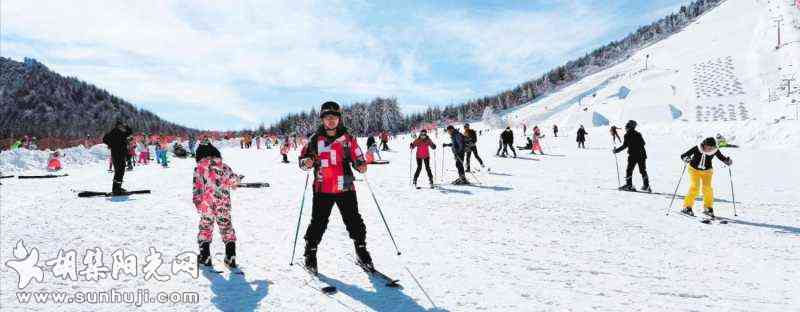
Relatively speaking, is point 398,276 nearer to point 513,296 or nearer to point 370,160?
point 513,296

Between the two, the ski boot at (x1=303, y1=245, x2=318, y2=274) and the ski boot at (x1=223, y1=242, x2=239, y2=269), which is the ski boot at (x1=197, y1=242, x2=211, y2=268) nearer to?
the ski boot at (x1=223, y1=242, x2=239, y2=269)

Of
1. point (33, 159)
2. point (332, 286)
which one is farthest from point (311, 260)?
point (33, 159)

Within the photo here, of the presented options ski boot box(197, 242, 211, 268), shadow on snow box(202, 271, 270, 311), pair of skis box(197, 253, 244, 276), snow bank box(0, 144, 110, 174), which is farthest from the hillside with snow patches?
snow bank box(0, 144, 110, 174)

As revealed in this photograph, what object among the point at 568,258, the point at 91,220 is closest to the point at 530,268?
the point at 568,258

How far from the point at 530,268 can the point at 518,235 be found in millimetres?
1775

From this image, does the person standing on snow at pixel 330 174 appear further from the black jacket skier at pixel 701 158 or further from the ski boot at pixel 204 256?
the black jacket skier at pixel 701 158

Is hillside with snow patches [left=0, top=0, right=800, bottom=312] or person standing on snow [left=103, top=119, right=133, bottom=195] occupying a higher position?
person standing on snow [left=103, top=119, right=133, bottom=195]

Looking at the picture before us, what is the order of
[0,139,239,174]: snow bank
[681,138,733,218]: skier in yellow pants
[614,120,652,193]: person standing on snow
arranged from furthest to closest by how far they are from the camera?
[0,139,239,174]: snow bank → [614,120,652,193]: person standing on snow → [681,138,733,218]: skier in yellow pants

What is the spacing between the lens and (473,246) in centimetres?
641

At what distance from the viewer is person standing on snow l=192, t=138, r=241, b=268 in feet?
16.6

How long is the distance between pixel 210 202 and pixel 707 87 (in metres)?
110

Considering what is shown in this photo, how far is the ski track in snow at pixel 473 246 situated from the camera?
438cm

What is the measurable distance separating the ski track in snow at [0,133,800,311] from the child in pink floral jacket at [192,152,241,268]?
36 centimetres

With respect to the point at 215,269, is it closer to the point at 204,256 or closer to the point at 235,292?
the point at 204,256
